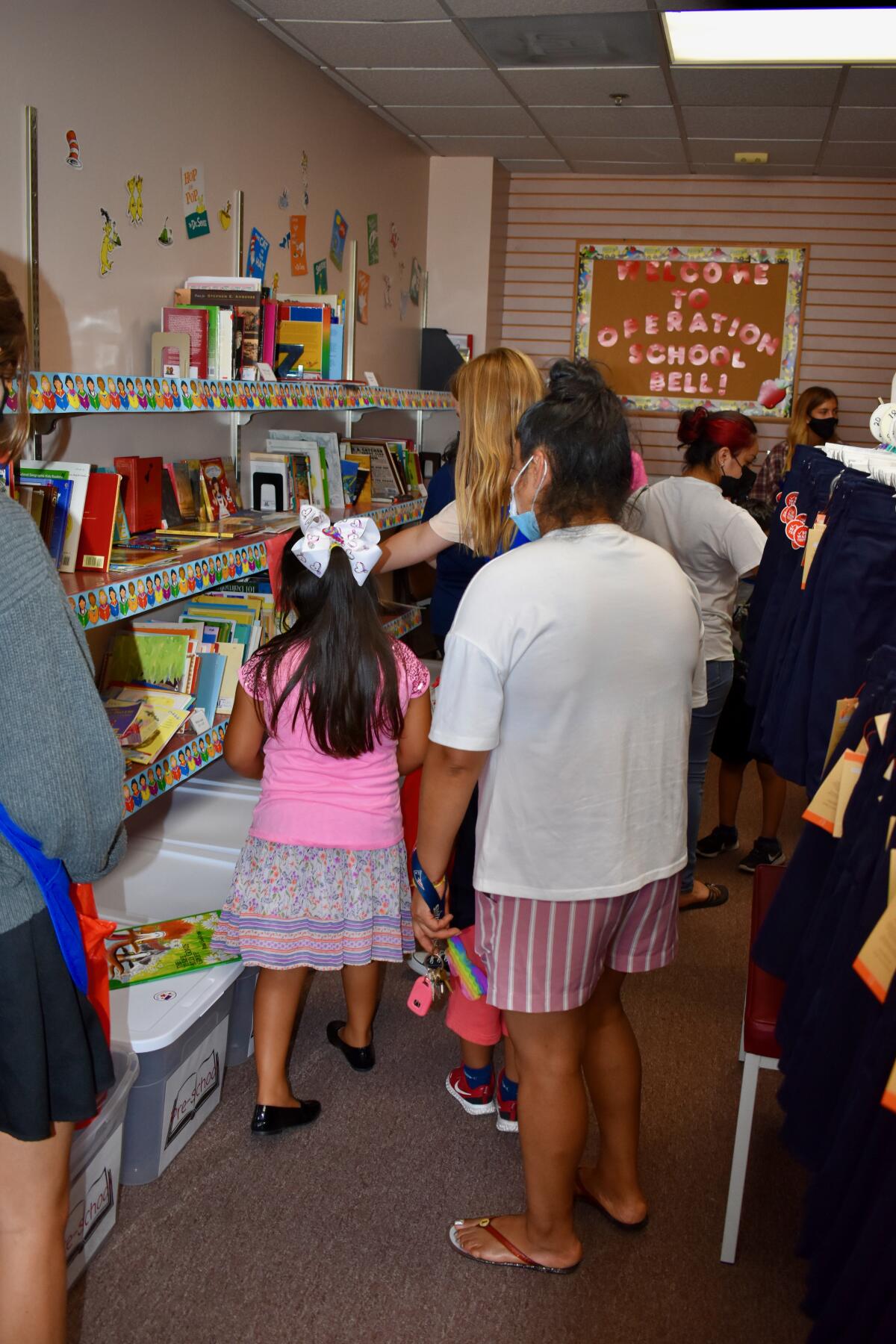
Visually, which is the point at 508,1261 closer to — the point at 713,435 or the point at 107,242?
the point at 713,435

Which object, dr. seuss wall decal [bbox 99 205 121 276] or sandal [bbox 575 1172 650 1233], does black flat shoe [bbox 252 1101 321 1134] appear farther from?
dr. seuss wall decal [bbox 99 205 121 276]

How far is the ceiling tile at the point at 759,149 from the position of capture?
570 centimetres

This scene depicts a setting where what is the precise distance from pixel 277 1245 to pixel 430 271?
5762 millimetres

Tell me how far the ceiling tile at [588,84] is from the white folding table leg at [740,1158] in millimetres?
4088

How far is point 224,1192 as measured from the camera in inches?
91.0

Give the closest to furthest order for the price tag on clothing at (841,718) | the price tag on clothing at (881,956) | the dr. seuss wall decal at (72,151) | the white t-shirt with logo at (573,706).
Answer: the price tag on clothing at (881,956)
the price tag on clothing at (841,718)
the white t-shirt with logo at (573,706)
the dr. seuss wall decal at (72,151)

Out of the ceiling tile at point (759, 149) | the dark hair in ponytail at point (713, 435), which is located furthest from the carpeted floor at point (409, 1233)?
the ceiling tile at point (759, 149)

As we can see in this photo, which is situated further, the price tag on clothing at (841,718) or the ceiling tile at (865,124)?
the ceiling tile at (865,124)

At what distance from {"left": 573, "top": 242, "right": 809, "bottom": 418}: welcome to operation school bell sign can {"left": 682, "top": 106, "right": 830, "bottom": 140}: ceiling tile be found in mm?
1212

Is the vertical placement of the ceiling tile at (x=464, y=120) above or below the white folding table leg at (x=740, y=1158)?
above

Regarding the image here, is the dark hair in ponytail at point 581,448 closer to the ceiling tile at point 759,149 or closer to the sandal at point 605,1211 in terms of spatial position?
the sandal at point 605,1211

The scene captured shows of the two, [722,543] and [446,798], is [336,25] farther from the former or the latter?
[446,798]

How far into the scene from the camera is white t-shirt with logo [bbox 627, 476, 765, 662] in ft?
10.9

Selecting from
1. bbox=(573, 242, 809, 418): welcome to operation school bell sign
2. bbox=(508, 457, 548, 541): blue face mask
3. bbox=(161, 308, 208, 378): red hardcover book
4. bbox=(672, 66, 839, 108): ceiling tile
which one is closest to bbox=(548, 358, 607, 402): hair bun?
bbox=(508, 457, 548, 541): blue face mask
